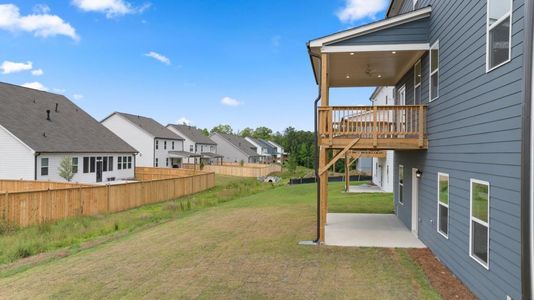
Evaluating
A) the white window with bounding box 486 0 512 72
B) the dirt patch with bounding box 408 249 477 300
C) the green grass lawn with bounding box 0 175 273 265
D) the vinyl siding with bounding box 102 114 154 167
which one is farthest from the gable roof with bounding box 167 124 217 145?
the white window with bounding box 486 0 512 72

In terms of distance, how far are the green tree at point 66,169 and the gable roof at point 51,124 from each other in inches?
36.5

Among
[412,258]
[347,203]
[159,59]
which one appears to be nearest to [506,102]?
[412,258]

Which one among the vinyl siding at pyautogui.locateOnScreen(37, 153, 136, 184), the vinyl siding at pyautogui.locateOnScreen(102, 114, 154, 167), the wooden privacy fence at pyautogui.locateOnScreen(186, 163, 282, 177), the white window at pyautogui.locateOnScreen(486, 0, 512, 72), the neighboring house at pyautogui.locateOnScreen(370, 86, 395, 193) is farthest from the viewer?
the wooden privacy fence at pyautogui.locateOnScreen(186, 163, 282, 177)

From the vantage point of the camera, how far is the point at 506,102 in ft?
15.5

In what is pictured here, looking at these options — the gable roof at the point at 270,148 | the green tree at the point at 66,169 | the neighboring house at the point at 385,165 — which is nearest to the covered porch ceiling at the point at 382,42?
the neighboring house at the point at 385,165

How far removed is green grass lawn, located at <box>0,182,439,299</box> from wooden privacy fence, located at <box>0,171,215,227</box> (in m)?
4.54

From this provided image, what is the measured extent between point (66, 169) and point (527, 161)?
2333cm

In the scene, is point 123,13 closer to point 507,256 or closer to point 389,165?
point 389,165

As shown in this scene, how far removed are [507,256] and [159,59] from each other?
44887 millimetres

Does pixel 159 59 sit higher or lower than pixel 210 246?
higher

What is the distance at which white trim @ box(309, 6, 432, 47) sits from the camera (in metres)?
8.94

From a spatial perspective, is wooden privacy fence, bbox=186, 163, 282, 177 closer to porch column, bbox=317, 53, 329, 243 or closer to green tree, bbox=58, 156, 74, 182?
green tree, bbox=58, 156, 74, 182

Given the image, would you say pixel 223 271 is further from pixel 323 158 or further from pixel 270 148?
pixel 270 148

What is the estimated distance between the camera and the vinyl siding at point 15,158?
68.9 ft
